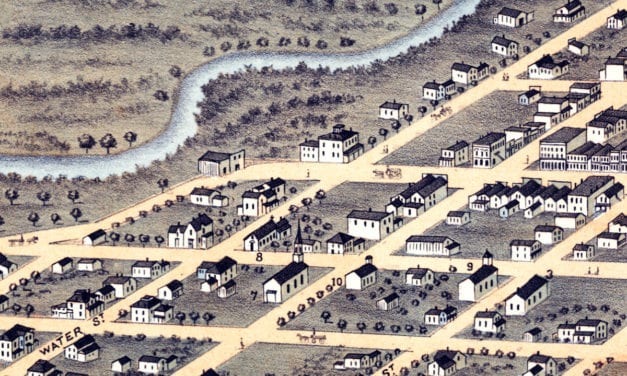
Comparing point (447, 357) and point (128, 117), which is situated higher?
point (128, 117)

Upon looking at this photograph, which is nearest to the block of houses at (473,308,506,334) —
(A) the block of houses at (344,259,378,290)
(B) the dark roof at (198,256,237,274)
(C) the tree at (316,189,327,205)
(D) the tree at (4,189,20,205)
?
(A) the block of houses at (344,259,378,290)

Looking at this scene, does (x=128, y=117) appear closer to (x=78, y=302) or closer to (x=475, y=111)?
(x=78, y=302)

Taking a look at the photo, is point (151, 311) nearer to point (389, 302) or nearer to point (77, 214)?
point (77, 214)

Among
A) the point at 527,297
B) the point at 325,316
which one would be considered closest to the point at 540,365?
the point at 527,297

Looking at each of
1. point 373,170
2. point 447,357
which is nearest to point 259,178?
point 373,170

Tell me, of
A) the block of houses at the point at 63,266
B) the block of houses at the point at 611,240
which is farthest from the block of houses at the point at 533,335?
the block of houses at the point at 63,266

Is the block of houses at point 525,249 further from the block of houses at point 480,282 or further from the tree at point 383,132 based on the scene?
the tree at point 383,132

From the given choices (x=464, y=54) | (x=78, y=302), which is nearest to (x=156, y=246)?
(x=78, y=302)
